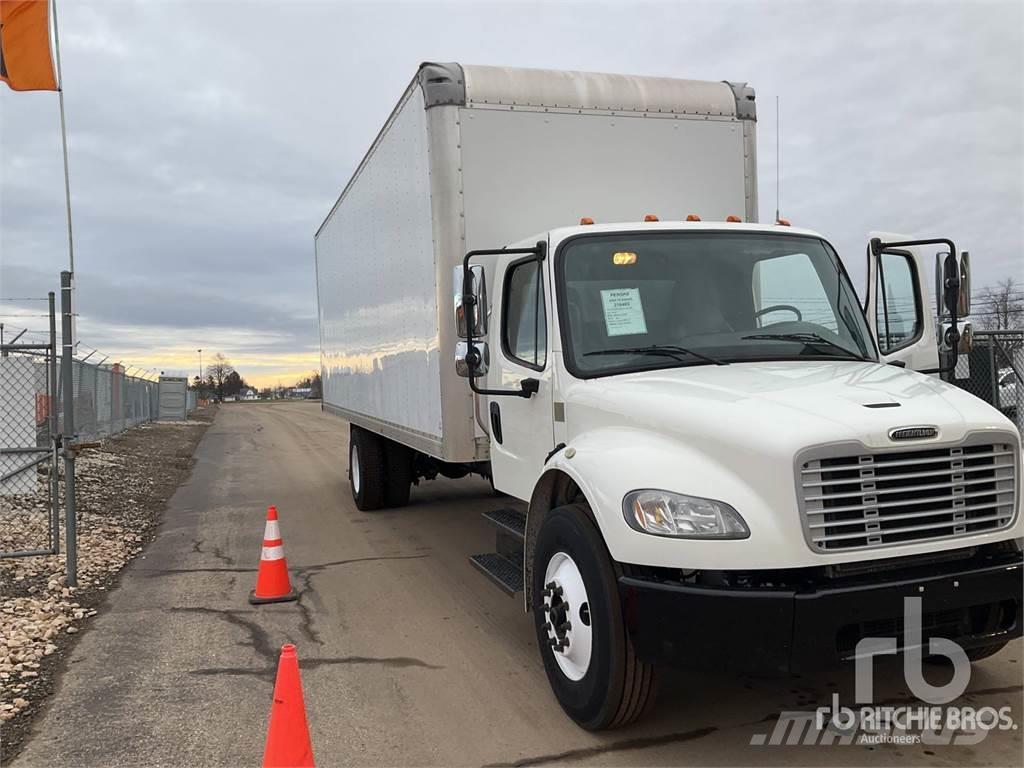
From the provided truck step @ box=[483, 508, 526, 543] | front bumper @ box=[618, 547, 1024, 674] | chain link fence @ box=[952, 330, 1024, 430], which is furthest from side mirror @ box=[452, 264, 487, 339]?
chain link fence @ box=[952, 330, 1024, 430]

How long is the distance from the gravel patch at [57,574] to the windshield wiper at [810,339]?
4.20 meters

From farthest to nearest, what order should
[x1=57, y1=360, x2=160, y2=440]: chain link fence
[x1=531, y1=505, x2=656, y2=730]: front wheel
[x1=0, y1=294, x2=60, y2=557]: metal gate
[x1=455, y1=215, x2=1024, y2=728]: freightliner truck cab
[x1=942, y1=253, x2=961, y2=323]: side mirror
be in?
[x1=57, y1=360, x2=160, y2=440]: chain link fence, [x1=0, y1=294, x2=60, y2=557]: metal gate, [x1=942, y1=253, x2=961, y2=323]: side mirror, [x1=531, y1=505, x2=656, y2=730]: front wheel, [x1=455, y1=215, x2=1024, y2=728]: freightliner truck cab

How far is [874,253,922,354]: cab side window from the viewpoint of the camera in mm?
4934

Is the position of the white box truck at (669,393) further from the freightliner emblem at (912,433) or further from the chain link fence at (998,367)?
the chain link fence at (998,367)

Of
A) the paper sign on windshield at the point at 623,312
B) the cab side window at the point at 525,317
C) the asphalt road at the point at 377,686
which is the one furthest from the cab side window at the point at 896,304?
the cab side window at the point at 525,317

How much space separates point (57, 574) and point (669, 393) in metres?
5.74

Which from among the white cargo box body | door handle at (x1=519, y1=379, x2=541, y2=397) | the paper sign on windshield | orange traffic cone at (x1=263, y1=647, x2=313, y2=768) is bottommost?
orange traffic cone at (x1=263, y1=647, x2=313, y2=768)

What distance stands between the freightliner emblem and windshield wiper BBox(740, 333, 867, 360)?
1178 mm

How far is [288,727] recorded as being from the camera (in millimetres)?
3072

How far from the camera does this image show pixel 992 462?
3.41 metres

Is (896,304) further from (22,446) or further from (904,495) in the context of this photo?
(22,446)

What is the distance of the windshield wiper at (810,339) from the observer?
4.36m

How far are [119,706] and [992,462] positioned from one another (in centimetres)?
436

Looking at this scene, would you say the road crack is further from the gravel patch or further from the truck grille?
the gravel patch
